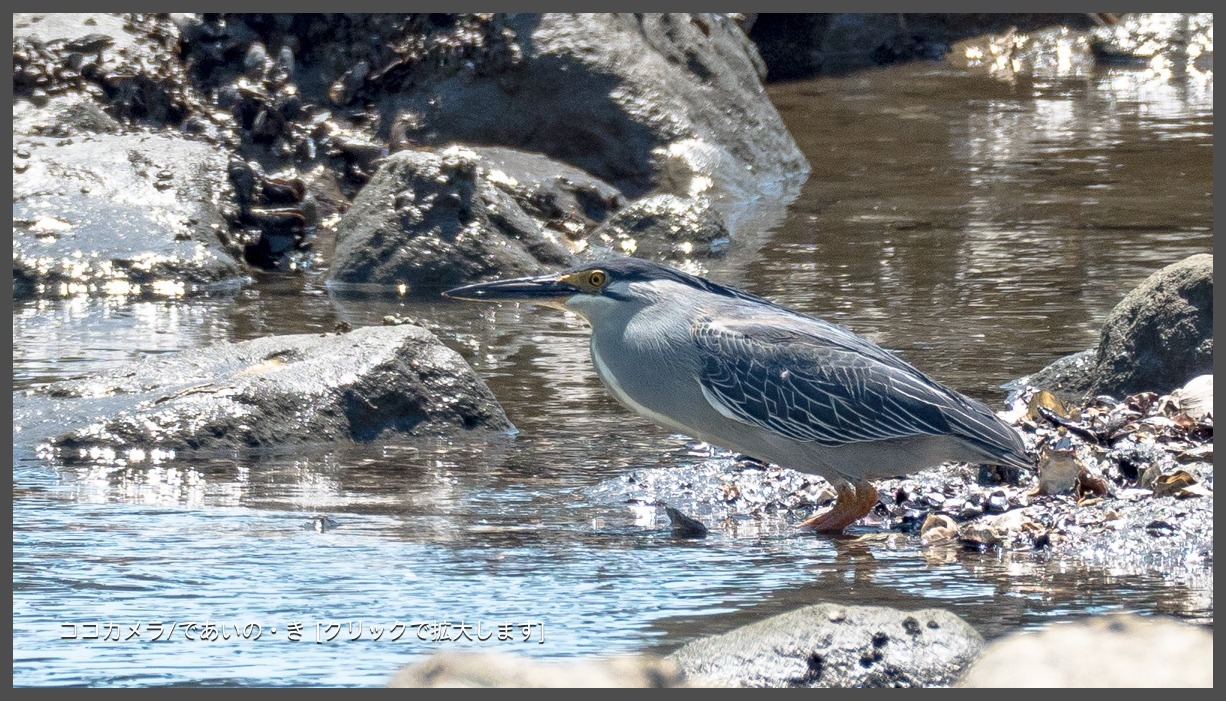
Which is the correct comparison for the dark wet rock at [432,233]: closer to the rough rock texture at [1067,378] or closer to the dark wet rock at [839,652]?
the rough rock texture at [1067,378]

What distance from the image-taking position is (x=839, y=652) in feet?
13.8

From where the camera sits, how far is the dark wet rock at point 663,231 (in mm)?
11867

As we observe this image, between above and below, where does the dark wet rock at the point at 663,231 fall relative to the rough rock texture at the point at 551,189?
below

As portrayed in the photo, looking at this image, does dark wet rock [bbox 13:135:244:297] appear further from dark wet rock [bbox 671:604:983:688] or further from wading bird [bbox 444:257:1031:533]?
dark wet rock [bbox 671:604:983:688]

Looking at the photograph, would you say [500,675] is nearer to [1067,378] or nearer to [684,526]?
[684,526]

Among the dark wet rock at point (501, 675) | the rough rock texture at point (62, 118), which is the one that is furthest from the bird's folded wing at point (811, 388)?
the rough rock texture at point (62, 118)

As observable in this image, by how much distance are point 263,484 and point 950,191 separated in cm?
921

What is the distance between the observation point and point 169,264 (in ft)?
35.3

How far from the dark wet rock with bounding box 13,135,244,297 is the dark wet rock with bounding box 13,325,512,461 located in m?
3.41

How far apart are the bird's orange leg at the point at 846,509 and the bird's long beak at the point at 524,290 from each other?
125 centimetres

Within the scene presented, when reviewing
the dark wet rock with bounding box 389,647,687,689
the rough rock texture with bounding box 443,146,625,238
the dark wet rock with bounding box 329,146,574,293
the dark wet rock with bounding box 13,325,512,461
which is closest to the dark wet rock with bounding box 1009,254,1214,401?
the dark wet rock with bounding box 13,325,512,461

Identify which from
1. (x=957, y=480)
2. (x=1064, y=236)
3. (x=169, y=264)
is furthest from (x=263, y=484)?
(x=1064, y=236)

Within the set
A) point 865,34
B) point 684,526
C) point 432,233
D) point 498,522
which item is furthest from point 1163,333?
point 865,34

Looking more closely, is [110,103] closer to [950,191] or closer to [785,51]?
[950,191]
